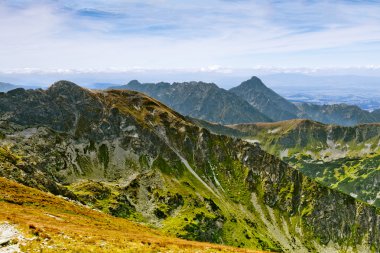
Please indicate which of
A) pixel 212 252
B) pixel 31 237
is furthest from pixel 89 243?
pixel 212 252

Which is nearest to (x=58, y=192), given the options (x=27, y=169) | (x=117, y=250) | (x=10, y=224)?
(x=27, y=169)

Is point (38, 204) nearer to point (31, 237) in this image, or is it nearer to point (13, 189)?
point (13, 189)

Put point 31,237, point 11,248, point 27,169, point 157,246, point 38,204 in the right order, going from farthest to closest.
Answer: point 27,169
point 38,204
point 157,246
point 31,237
point 11,248

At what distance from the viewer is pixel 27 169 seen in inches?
5148

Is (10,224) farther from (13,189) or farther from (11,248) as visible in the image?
(13,189)

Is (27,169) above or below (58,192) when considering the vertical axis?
above

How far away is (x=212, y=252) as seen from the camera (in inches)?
1612

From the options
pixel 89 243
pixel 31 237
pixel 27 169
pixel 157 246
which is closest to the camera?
pixel 31 237

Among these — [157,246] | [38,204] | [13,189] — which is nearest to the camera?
[157,246]

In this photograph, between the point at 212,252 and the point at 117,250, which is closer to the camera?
the point at 117,250

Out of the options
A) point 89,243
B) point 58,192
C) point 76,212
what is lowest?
point 58,192

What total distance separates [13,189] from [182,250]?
63066 millimetres

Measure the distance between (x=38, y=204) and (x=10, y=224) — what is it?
144ft

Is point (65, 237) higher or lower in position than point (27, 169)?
higher
